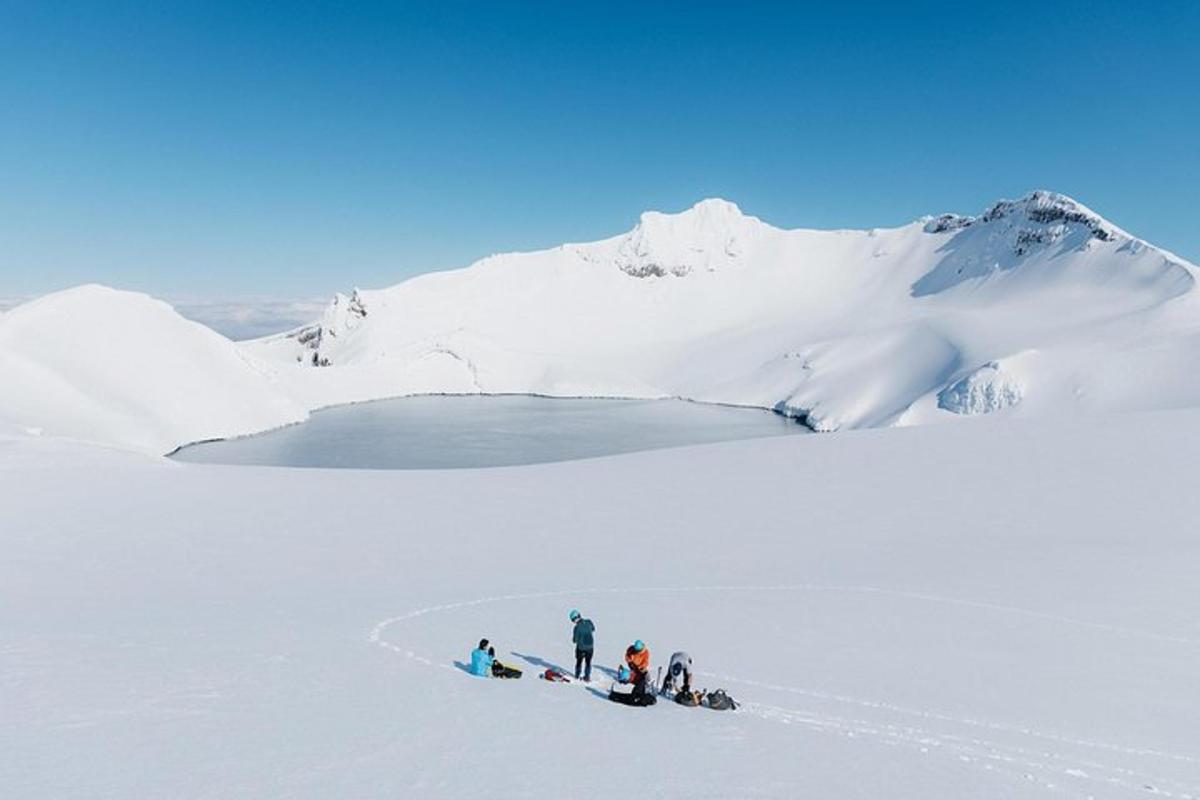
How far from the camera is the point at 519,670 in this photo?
11.9 meters

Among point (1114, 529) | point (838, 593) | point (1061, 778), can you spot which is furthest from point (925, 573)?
point (1061, 778)

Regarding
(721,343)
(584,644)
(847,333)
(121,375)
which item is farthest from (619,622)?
(721,343)

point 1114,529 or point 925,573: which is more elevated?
point 1114,529

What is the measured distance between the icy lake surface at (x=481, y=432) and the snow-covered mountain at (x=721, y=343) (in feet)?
19.0

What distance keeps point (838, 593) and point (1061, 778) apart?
26.0ft

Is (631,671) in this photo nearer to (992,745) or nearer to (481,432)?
(992,745)

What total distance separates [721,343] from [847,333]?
28656 millimetres

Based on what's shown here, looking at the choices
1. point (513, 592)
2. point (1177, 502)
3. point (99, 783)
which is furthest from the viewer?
point (1177, 502)

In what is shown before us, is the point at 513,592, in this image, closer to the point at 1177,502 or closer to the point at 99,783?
the point at 99,783

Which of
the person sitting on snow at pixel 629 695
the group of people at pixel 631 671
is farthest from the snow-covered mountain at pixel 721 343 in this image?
the person sitting on snow at pixel 629 695

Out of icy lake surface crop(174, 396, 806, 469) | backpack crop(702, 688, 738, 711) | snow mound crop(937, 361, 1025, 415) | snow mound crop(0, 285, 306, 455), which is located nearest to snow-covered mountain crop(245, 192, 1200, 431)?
snow mound crop(937, 361, 1025, 415)

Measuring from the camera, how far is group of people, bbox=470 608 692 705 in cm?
1124

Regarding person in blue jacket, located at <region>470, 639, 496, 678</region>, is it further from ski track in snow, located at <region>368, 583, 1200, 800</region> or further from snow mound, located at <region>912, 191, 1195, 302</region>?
snow mound, located at <region>912, 191, 1195, 302</region>

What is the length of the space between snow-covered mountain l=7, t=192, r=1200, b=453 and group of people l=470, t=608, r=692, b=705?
5453 centimetres
